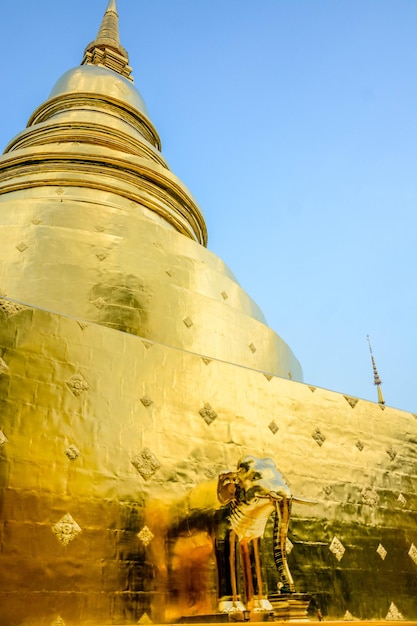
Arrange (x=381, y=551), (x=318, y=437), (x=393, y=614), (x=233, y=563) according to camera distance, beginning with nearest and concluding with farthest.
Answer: (x=233, y=563)
(x=393, y=614)
(x=381, y=551)
(x=318, y=437)

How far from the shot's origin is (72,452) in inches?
209

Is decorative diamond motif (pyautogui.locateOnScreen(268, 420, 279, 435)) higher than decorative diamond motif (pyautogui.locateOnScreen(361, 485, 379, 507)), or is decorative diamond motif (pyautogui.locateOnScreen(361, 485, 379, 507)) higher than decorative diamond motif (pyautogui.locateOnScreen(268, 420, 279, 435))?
decorative diamond motif (pyautogui.locateOnScreen(268, 420, 279, 435))

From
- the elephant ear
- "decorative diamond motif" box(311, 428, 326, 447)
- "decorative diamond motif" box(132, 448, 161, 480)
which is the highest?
"decorative diamond motif" box(311, 428, 326, 447)

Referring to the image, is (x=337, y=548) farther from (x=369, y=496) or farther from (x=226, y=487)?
(x=226, y=487)

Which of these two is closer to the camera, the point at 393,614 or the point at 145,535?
the point at 145,535

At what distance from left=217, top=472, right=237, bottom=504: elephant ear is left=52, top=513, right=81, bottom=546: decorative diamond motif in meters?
1.39

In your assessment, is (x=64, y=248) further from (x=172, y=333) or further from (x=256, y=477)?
(x=256, y=477)

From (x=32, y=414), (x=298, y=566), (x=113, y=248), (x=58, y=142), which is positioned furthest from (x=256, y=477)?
(x=58, y=142)

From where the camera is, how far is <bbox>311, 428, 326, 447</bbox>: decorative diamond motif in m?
6.96

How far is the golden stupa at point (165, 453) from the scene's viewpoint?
4.95 m

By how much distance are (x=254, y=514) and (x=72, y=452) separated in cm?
184

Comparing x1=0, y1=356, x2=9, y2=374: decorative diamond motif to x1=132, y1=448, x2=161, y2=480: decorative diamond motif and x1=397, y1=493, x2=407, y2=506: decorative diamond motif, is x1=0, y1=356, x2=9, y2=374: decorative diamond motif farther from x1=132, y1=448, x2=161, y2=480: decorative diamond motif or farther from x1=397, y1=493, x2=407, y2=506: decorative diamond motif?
x1=397, y1=493, x2=407, y2=506: decorative diamond motif

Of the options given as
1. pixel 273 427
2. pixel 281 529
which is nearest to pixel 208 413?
pixel 273 427

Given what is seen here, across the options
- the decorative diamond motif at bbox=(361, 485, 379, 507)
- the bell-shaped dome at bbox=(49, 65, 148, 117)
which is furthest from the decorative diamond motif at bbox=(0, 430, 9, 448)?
the bell-shaped dome at bbox=(49, 65, 148, 117)
